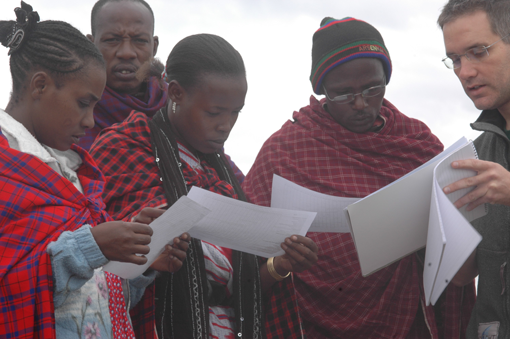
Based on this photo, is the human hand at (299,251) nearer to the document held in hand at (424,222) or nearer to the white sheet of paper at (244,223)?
the white sheet of paper at (244,223)

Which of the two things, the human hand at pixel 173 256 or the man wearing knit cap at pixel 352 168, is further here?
the man wearing knit cap at pixel 352 168

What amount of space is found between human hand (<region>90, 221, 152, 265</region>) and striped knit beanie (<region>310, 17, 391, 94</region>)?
1.87 metres

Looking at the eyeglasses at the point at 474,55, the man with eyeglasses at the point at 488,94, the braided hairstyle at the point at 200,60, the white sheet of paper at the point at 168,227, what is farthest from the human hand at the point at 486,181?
the braided hairstyle at the point at 200,60

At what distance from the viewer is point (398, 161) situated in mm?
3188

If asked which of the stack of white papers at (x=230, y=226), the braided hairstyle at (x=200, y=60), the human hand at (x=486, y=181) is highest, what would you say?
the braided hairstyle at (x=200, y=60)

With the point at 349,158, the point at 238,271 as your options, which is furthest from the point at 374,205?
the point at 349,158

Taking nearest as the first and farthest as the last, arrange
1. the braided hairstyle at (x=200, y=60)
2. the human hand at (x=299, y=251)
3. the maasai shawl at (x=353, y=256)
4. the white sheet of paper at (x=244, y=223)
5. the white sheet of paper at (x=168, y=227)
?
1. the white sheet of paper at (x=168, y=227)
2. the white sheet of paper at (x=244, y=223)
3. the human hand at (x=299, y=251)
4. the braided hairstyle at (x=200, y=60)
5. the maasai shawl at (x=353, y=256)

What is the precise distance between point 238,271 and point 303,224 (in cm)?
40

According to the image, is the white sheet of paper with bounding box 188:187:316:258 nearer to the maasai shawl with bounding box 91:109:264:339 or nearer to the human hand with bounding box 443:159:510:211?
the maasai shawl with bounding box 91:109:264:339

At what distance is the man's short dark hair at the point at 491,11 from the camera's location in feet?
7.57

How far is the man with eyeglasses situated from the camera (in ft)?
7.41

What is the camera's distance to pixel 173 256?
2.14 metres

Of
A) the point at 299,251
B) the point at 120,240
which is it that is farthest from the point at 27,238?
the point at 299,251

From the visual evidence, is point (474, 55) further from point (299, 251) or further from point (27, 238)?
point (27, 238)
